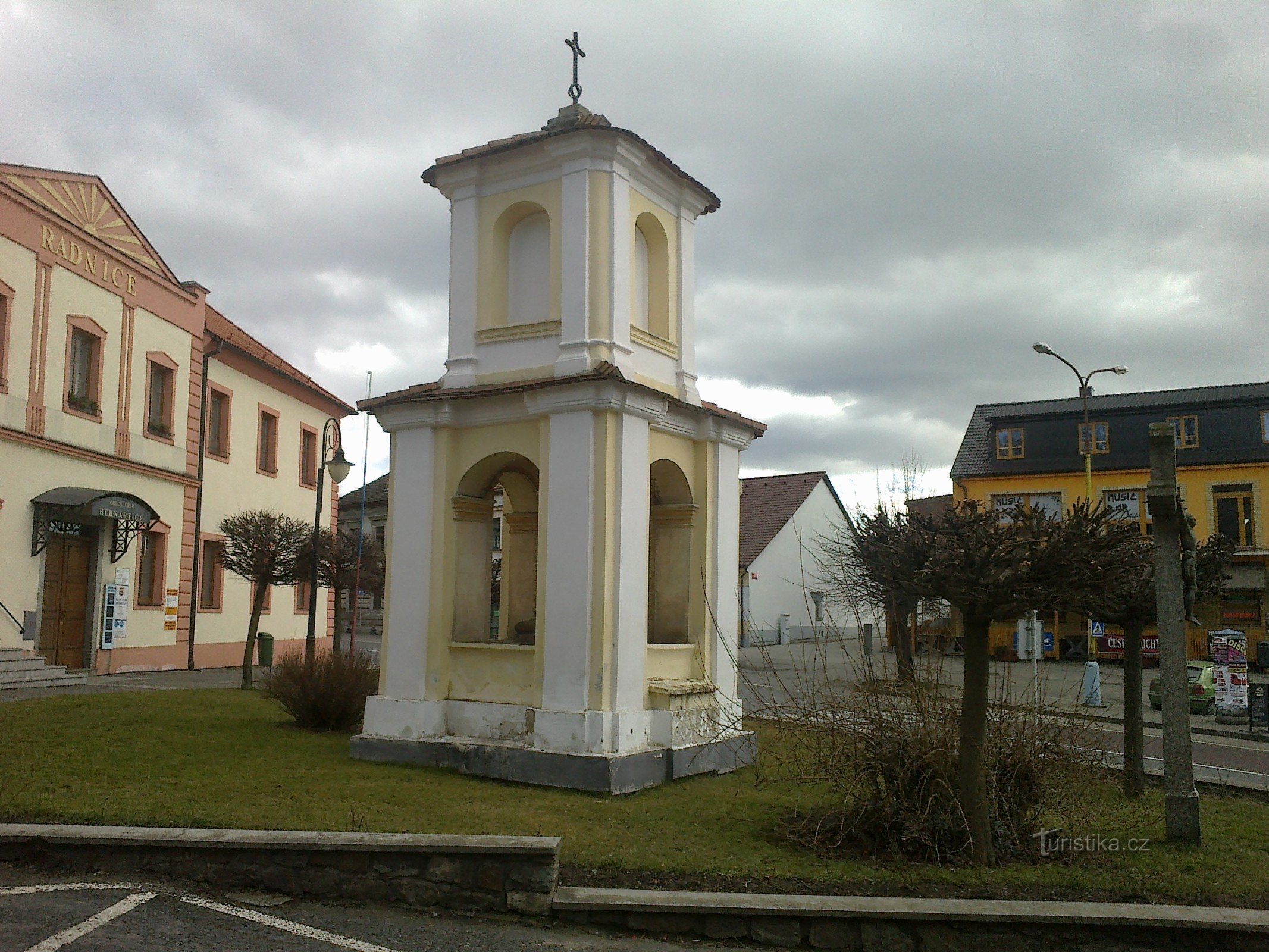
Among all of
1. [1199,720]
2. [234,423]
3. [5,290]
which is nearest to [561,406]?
[5,290]

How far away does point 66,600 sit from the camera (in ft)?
68.0

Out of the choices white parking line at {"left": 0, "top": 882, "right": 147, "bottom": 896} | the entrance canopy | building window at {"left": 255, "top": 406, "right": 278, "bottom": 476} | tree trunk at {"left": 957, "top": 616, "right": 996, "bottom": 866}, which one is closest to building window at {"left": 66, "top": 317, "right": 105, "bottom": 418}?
the entrance canopy

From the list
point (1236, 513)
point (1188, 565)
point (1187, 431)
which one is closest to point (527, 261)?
point (1188, 565)

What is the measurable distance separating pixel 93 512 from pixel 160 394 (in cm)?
517

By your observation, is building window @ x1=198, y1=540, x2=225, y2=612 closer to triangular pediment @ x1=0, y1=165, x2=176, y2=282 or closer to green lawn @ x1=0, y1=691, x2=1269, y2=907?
triangular pediment @ x1=0, y1=165, x2=176, y2=282

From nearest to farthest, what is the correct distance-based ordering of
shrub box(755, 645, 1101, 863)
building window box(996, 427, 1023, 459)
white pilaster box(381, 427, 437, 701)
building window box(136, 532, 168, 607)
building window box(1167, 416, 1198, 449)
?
shrub box(755, 645, 1101, 863) < white pilaster box(381, 427, 437, 701) < building window box(136, 532, 168, 607) < building window box(1167, 416, 1198, 449) < building window box(996, 427, 1023, 459)

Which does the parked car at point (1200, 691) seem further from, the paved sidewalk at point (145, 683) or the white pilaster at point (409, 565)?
the paved sidewalk at point (145, 683)

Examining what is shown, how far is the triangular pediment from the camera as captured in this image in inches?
770

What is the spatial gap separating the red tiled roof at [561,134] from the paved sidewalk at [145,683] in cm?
939

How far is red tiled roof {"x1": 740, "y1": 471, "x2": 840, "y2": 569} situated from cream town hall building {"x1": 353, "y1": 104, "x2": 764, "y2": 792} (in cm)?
3018

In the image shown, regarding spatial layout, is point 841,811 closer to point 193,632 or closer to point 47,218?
point 47,218

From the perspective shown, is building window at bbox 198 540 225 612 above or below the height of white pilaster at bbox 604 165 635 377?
below

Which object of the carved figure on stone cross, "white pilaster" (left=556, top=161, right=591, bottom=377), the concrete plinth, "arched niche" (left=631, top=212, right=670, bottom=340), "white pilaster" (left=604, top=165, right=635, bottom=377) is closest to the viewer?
the carved figure on stone cross

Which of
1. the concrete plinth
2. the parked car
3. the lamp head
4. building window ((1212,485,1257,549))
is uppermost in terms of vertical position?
building window ((1212,485,1257,549))
